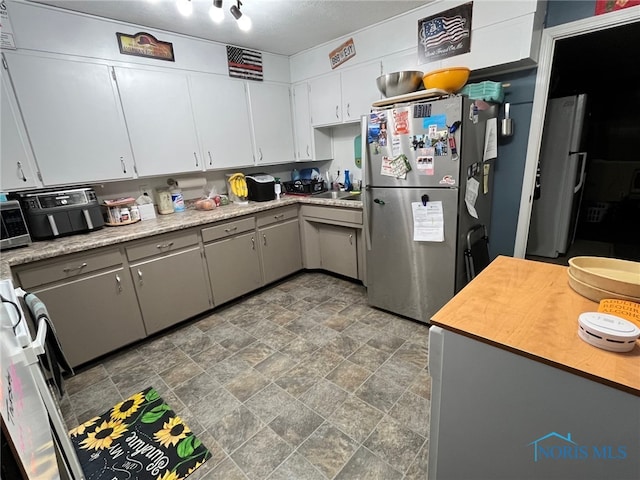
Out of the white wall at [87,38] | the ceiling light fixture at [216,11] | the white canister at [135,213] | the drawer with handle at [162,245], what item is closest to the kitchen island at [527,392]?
the ceiling light fixture at [216,11]

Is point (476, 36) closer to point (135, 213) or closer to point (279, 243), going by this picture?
point (279, 243)

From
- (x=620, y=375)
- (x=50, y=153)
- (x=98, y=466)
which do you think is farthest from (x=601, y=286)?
(x=50, y=153)

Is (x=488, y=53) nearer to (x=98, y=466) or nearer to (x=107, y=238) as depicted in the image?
(x=107, y=238)

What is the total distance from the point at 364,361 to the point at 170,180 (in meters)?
2.45

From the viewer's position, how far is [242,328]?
2.58 meters

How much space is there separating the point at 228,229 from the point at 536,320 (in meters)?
2.42

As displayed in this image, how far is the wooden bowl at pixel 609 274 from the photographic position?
0.89 metres

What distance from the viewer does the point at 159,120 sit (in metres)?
2.60

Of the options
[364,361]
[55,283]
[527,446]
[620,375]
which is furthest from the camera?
[364,361]

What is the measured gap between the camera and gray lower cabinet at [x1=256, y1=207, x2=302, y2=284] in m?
3.10

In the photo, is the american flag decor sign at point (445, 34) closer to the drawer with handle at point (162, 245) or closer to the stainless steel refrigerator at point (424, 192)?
the stainless steel refrigerator at point (424, 192)

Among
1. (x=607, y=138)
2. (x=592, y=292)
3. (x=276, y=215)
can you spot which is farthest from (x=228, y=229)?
(x=607, y=138)
